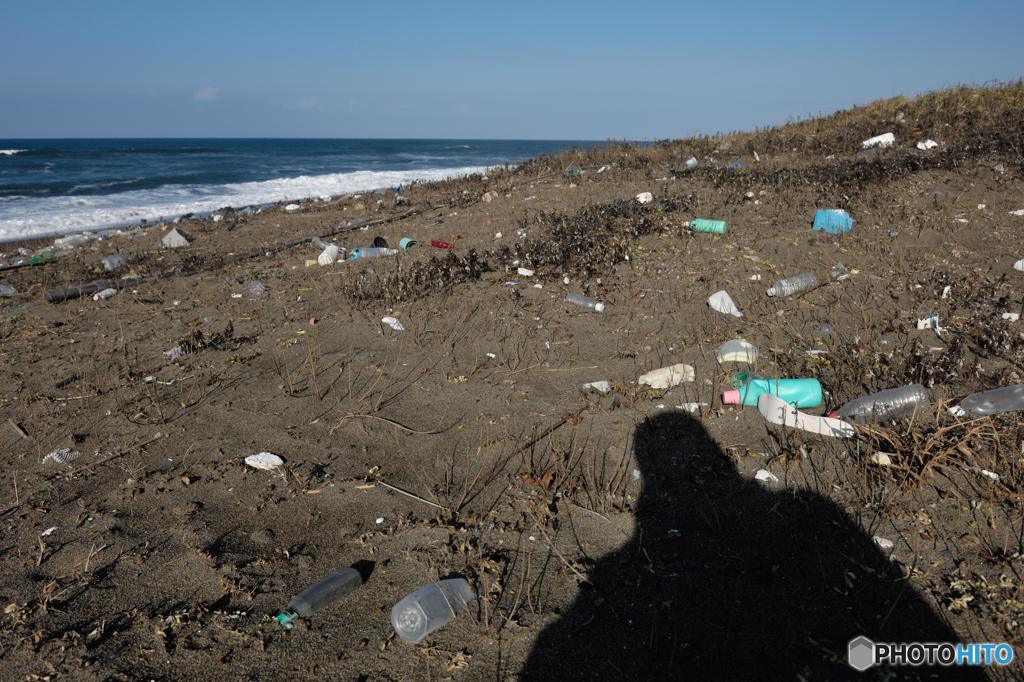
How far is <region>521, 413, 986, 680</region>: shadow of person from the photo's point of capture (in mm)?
1578

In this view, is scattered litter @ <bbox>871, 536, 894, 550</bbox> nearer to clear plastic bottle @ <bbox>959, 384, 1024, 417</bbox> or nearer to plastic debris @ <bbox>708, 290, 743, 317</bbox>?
clear plastic bottle @ <bbox>959, 384, 1024, 417</bbox>

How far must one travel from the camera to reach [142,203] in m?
12.8

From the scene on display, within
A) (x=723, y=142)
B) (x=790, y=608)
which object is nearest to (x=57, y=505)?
(x=790, y=608)

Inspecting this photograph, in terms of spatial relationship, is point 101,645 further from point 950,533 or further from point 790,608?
point 950,533

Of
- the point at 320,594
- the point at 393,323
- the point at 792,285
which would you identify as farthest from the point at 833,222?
the point at 320,594

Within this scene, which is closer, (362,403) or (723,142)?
(362,403)

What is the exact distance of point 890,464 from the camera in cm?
215

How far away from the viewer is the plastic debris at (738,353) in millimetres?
3240

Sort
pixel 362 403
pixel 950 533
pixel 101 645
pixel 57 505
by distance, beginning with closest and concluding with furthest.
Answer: pixel 101 645 < pixel 950 533 < pixel 57 505 < pixel 362 403

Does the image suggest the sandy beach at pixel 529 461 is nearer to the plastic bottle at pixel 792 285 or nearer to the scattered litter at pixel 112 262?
the plastic bottle at pixel 792 285

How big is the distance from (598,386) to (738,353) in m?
0.82

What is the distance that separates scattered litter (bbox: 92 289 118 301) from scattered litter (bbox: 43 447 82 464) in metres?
2.85

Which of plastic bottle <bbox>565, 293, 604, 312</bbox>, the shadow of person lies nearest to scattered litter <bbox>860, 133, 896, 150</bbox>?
plastic bottle <bbox>565, 293, 604, 312</bbox>

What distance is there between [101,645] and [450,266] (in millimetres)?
3579
